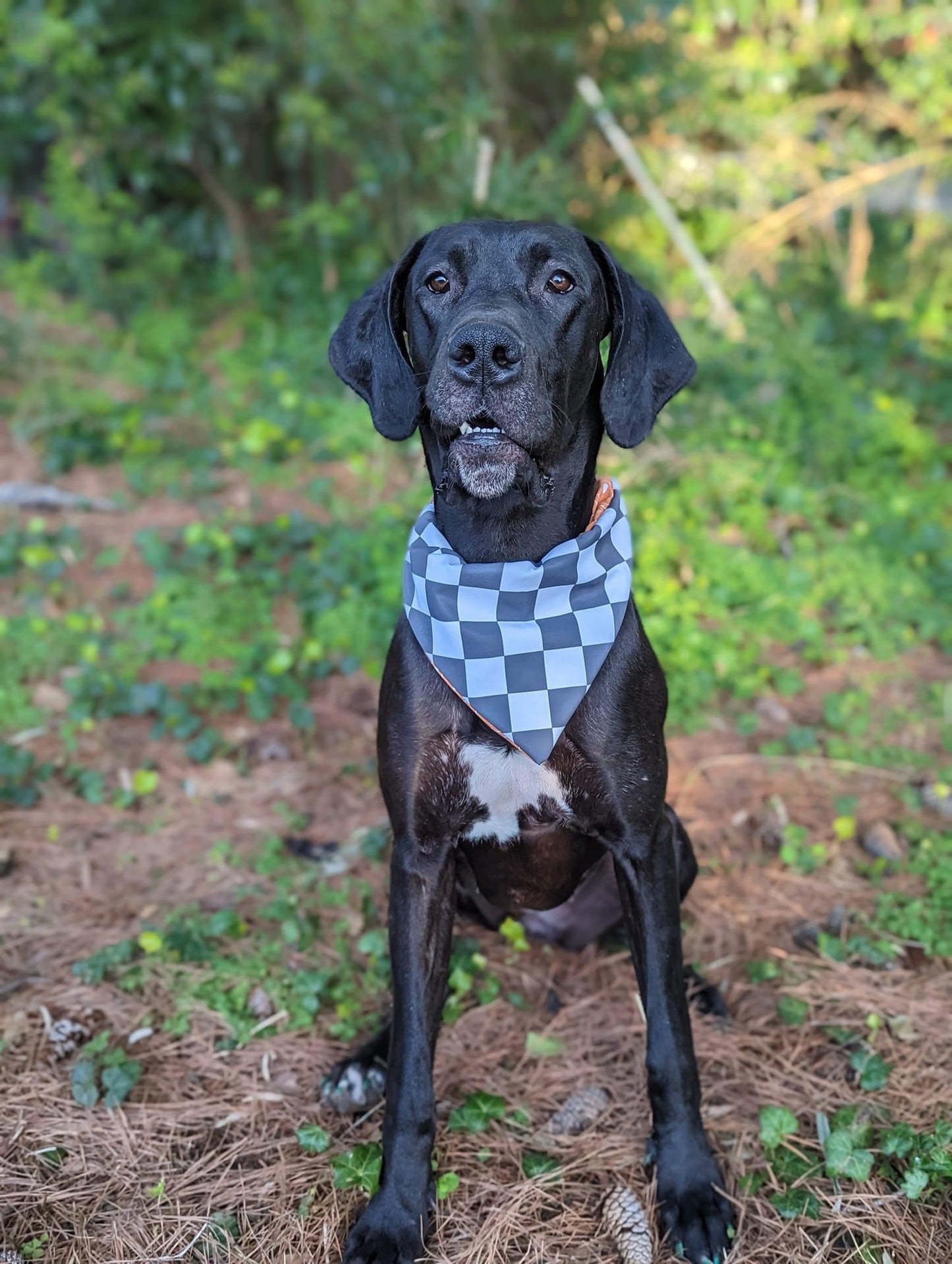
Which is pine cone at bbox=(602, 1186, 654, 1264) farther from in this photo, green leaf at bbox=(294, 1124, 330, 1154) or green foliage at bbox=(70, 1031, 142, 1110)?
green foliage at bbox=(70, 1031, 142, 1110)

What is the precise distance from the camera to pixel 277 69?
6520mm

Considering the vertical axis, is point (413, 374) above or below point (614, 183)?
below

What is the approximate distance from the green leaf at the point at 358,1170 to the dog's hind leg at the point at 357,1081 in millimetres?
181

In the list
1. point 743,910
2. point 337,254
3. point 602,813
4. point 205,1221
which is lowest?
point 205,1221

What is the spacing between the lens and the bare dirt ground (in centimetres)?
230

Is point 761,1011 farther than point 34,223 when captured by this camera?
No

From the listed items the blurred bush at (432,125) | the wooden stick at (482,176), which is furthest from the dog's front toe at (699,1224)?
the blurred bush at (432,125)

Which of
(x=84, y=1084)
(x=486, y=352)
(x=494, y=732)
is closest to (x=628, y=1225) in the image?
(x=494, y=732)

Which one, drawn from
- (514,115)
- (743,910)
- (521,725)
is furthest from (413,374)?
(514,115)

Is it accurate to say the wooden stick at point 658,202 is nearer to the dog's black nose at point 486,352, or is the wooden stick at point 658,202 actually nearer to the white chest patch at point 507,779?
the dog's black nose at point 486,352

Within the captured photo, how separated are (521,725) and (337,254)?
19.4 feet

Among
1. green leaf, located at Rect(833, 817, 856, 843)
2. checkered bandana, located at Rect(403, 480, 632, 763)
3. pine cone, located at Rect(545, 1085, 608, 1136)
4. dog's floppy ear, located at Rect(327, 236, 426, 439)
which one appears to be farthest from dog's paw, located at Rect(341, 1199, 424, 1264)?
green leaf, located at Rect(833, 817, 856, 843)

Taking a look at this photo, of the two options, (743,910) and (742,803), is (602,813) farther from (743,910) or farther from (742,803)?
(742,803)

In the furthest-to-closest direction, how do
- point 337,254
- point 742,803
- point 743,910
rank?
point 337,254, point 742,803, point 743,910
